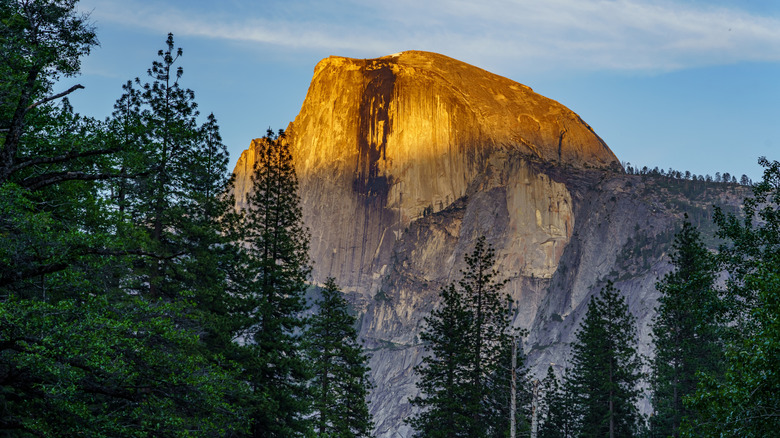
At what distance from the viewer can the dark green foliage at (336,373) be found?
40.4 m

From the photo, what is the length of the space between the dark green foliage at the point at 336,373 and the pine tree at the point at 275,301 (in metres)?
4.71

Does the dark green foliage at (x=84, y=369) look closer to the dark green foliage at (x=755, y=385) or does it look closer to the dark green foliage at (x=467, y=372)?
the dark green foliage at (x=755, y=385)

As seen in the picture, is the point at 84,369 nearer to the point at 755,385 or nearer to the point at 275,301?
the point at 755,385

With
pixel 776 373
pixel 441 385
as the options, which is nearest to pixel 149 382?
pixel 776 373

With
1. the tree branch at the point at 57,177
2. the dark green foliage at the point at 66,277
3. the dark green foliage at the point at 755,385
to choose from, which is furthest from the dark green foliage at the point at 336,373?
the tree branch at the point at 57,177

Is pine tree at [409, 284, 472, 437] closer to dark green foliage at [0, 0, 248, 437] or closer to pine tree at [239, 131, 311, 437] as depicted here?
pine tree at [239, 131, 311, 437]

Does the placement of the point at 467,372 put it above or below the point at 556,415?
above

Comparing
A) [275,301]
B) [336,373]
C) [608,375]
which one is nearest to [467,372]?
[336,373]

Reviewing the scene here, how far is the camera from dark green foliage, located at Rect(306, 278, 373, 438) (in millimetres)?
40406

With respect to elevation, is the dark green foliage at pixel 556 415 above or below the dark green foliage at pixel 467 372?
below

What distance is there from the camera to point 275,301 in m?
34.2

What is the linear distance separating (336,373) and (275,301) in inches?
365

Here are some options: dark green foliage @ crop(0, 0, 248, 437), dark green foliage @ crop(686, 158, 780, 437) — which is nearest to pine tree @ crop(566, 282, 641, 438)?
dark green foliage @ crop(686, 158, 780, 437)

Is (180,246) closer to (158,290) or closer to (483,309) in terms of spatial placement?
(158,290)
